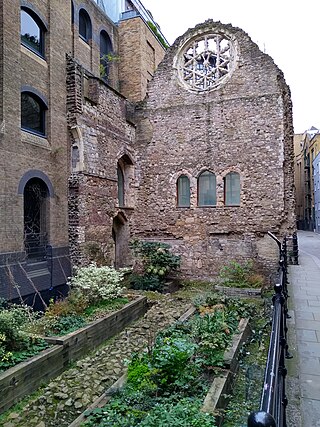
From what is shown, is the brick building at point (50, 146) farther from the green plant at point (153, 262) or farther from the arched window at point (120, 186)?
the green plant at point (153, 262)

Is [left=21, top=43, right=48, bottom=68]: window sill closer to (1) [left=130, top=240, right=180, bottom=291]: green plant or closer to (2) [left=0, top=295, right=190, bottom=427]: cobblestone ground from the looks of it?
(1) [left=130, top=240, right=180, bottom=291]: green plant

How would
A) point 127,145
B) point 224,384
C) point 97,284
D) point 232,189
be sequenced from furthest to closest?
point 127,145
point 232,189
point 97,284
point 224,384

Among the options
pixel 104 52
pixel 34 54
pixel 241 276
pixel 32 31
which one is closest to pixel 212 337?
pixel 241 276

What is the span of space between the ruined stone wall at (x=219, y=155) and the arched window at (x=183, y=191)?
0.25m

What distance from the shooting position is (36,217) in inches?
421

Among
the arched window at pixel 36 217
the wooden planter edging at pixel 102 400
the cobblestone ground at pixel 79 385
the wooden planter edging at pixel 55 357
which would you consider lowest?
the cobblestone ground at pixel 79 385

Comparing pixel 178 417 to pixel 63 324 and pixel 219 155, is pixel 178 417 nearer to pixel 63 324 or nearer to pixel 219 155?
pixel 63 324

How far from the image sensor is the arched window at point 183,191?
14969mm

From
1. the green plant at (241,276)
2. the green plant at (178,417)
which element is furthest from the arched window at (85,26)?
the green plant at (178,417)

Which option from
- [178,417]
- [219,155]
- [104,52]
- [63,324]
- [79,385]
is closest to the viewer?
[178,417]

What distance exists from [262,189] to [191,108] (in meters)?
4.78

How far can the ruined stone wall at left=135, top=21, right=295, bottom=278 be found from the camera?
1353cm

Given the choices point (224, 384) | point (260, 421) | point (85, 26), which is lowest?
point (224, 384)

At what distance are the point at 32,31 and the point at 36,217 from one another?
606 centimetres
